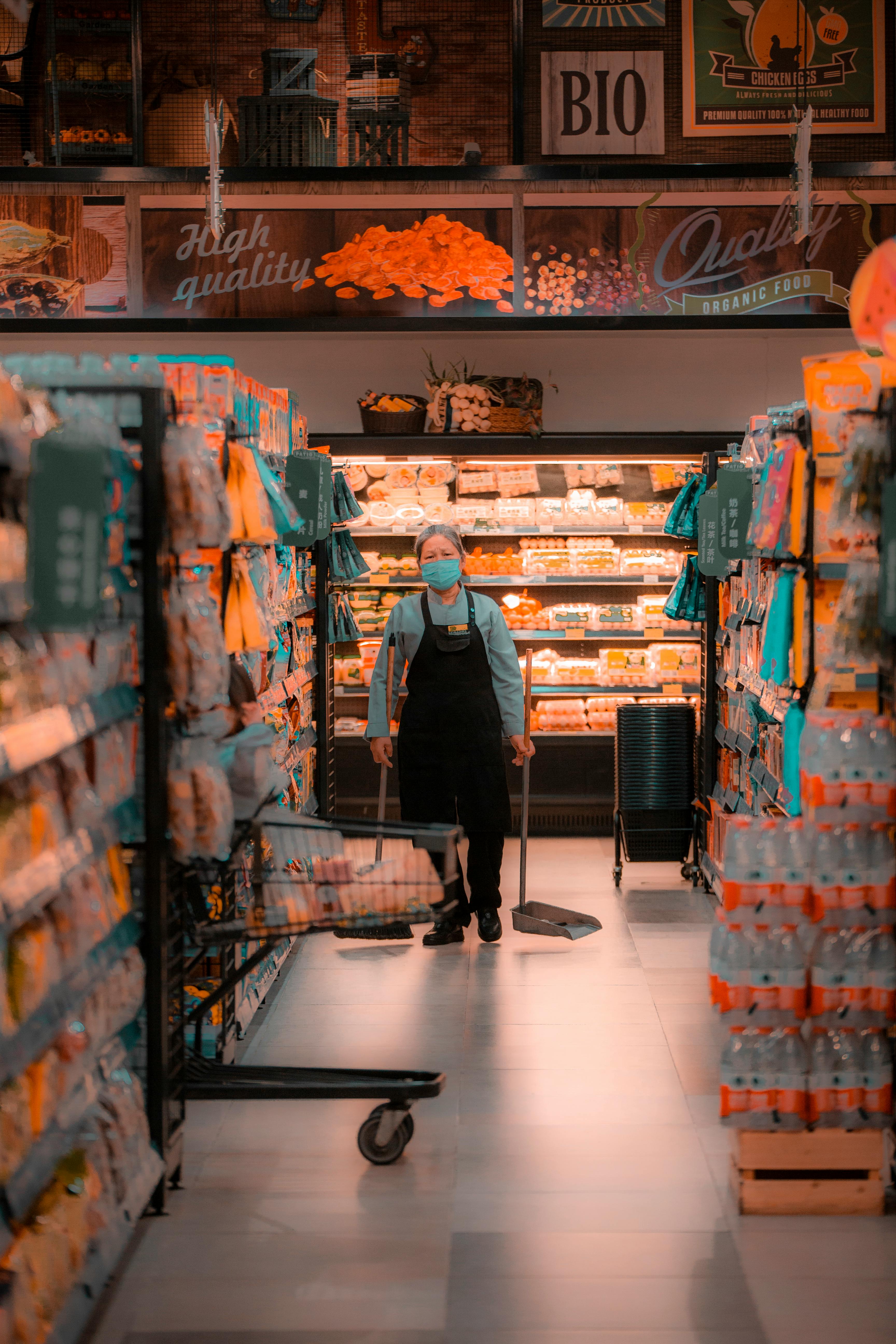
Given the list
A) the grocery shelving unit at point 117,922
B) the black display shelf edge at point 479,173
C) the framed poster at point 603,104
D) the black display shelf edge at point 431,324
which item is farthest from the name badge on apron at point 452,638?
the framed poster at point 603,104

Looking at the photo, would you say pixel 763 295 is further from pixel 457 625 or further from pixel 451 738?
pixel 451 738

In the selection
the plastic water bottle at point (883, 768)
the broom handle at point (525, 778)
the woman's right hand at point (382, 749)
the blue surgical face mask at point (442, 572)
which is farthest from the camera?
the broom handle at point (525, 778)

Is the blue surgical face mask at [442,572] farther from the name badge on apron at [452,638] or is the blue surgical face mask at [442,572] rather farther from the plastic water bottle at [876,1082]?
the plastic water bottle at [876,1082]

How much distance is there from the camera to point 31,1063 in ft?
8.25

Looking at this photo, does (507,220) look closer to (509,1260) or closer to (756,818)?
(756,818)

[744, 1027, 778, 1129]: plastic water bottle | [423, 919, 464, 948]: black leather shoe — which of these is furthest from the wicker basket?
[744, 1027, 778, 1129]: plastic water bottle

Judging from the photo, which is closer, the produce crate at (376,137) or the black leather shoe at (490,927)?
the black leather shoe at (490,927)

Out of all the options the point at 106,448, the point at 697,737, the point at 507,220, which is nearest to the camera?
→ the point at 106,448

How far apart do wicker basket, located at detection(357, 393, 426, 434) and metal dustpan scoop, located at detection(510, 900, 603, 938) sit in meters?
3.12

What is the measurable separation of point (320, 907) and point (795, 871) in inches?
53.3

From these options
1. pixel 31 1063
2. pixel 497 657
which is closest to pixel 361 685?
pixel 497 657

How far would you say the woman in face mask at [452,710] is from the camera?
5680mm

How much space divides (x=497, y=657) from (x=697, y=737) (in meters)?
1.78

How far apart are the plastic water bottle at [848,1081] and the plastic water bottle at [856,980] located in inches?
2.4
